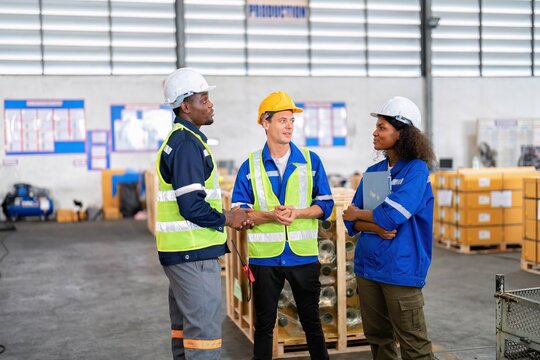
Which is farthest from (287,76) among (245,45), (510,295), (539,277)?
(510,295)

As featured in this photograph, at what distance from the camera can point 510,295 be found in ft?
12.1

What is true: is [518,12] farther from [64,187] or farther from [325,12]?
[64,187]

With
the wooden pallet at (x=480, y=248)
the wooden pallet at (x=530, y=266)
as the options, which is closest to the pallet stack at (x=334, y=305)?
the wooden pallet at (x=530, y=266)

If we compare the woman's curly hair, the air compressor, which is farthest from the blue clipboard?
the air compressor

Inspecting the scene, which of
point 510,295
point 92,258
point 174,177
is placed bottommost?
point 92,258

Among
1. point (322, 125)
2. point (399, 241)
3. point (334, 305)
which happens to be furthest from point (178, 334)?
point (322, 125)

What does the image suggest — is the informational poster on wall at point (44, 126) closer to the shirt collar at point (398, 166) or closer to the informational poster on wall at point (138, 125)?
the informational poster on wall at point (138, 125)

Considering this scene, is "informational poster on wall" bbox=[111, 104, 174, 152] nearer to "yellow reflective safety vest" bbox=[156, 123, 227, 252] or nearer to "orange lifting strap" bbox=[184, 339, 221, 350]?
"yellow reflective safety vest" bbox=[156, 123, 227, 252]

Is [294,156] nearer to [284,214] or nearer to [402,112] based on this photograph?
[284,214]

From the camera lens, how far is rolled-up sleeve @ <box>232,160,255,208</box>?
12.2 ft

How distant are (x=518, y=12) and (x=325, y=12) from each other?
5938mm

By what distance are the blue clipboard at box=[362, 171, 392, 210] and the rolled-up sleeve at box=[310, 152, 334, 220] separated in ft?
1.32

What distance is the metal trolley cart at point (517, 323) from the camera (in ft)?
11.7

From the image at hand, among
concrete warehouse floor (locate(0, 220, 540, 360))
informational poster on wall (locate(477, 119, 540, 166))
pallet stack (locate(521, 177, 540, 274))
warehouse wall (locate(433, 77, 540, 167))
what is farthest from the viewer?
warehouse wall (locate(433, 77, 540, 167))
